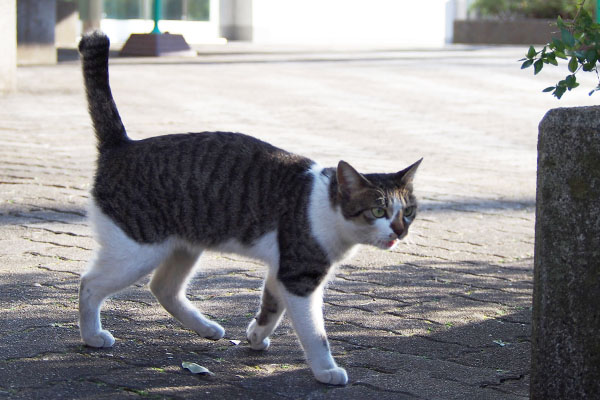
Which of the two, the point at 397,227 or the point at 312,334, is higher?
the point at 397,227

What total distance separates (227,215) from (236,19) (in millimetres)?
24711

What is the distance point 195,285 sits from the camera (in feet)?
16.4

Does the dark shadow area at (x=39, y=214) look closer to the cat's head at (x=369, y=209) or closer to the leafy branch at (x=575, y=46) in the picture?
the cat's head at (x=369, y=209)

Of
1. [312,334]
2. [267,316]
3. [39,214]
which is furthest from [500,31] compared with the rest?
[312,334]

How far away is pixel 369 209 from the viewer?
3.77 metres

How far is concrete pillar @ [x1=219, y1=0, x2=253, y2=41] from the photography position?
91.5 feet

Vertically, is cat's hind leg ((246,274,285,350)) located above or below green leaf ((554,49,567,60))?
below

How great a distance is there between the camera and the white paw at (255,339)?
401cm

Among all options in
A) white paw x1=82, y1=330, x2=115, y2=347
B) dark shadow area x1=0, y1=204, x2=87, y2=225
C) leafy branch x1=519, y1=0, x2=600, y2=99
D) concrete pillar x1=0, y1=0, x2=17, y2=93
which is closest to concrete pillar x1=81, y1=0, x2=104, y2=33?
concrete pillar x1=0, y1=0, x2=17, y2=93

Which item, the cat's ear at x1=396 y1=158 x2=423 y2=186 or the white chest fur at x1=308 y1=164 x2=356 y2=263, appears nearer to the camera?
the white chest fur at x1=308 y1=164 x2=356 y2=263

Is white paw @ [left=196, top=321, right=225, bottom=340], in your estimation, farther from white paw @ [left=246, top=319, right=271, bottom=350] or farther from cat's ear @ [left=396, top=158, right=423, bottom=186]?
cat's ear @ [left=396, top=158, right=423, bottom=186]

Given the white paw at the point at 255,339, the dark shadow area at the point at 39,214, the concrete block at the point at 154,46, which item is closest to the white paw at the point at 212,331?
the white paw at the point at 255,339

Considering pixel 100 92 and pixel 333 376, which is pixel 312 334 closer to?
pixel 333 376

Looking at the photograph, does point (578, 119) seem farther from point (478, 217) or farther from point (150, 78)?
point (150, 78)
